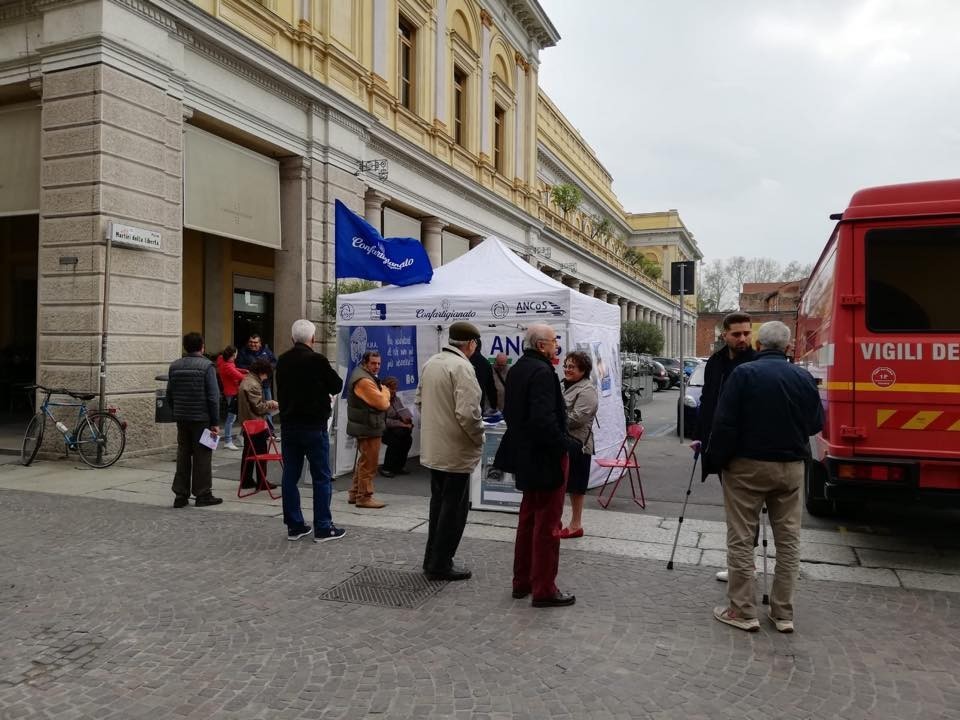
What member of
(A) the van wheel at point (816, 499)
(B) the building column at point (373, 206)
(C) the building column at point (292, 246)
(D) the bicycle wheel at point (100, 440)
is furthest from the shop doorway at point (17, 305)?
(A) the van wheel at point (816, 499)

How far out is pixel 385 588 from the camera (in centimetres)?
506

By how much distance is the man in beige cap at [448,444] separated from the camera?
511 cm

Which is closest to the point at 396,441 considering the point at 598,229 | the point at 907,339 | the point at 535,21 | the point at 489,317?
the point at 489,317

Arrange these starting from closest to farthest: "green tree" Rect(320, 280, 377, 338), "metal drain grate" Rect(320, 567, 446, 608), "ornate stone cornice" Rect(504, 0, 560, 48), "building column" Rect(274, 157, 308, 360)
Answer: "metal drain grate" Rect(320, 567, 446, 608) → "green tree" Rect(320, 280, 377, 338) → "building column" Rect(274, 157, 308, 360) → "ornate stone cornice" Rect(504, 0, 560, 48)

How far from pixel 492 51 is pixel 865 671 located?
25.2 metres

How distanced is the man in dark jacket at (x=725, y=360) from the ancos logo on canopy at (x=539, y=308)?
8.63 feet

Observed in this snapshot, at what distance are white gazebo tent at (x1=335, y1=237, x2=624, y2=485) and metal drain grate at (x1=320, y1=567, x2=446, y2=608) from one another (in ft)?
12.4

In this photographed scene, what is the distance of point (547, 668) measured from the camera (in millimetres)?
3811

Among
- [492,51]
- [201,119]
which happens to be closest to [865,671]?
[201,119]

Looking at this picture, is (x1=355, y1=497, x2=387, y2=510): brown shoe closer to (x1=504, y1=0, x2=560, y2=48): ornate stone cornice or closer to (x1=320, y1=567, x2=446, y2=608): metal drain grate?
(x1=320, y1=567, x2=446, y2=608): metal drain grate

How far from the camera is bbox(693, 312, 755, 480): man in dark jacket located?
223 inches

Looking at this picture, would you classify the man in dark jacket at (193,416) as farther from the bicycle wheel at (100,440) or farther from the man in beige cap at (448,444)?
the man in beige cap at (448,444)

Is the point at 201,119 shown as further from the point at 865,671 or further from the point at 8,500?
the point at 865,671

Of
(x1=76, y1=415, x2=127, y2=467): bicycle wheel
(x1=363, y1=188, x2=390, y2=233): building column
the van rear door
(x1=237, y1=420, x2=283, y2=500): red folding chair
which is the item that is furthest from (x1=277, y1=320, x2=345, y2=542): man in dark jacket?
(x1=363, y1=188, x2=390, y2=233): building column
